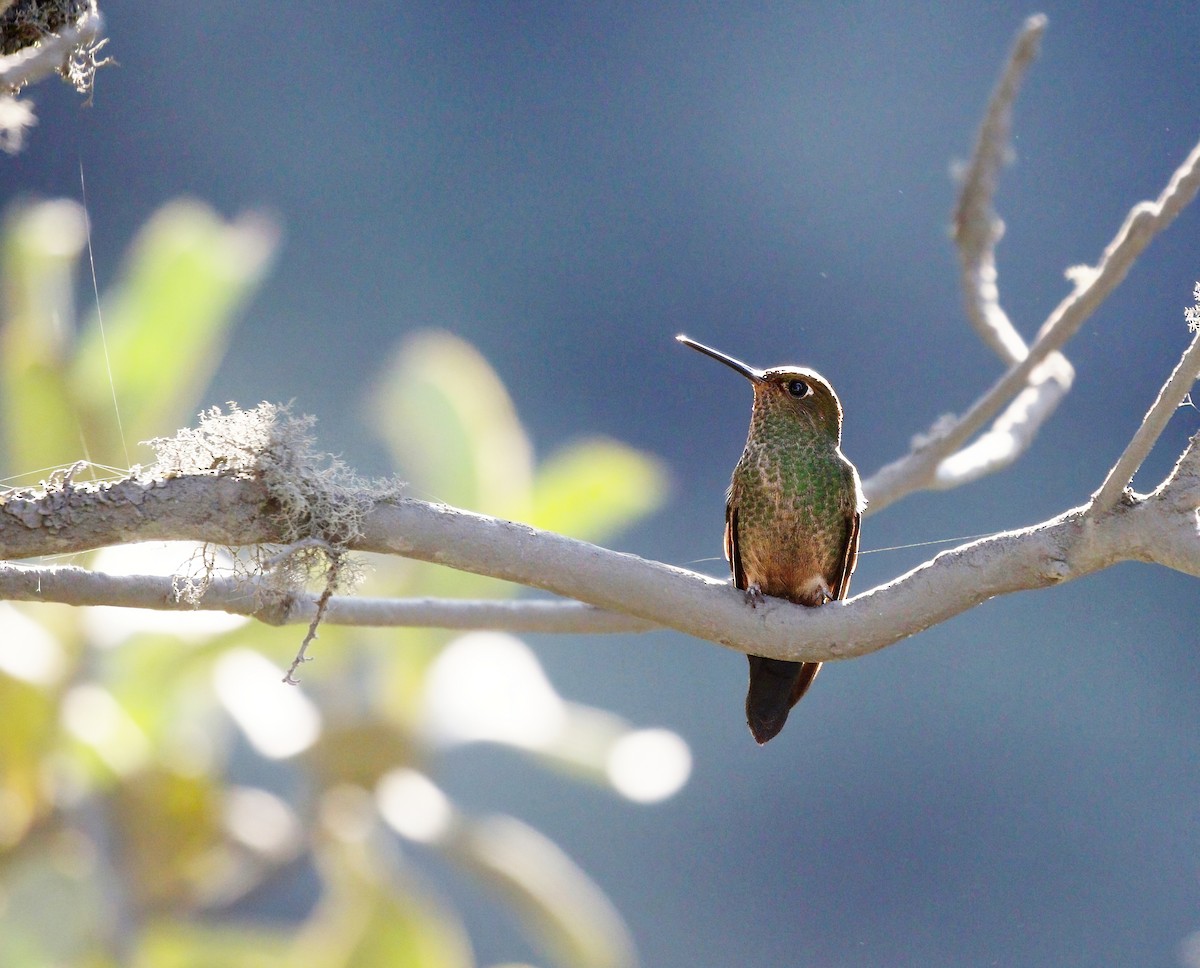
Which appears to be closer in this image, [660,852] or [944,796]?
[944,796]

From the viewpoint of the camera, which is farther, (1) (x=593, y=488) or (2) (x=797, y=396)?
(1) (x=593, y=488)

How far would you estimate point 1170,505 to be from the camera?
1.44 m

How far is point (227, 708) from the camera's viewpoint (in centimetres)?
478

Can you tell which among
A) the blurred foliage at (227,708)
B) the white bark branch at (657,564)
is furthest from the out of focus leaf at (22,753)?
the white bark branch at (657,564)

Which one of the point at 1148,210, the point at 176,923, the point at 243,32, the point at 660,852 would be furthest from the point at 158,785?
the point at 243,32

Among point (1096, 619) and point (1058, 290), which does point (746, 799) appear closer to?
point (1096, 619)

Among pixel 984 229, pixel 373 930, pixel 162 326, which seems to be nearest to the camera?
pixel 984 229

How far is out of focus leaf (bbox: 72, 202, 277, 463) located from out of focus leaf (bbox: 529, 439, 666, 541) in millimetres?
1419

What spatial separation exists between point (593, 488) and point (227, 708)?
177cm

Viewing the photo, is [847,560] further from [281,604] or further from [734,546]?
[281,604]

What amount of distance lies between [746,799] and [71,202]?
5.10 m

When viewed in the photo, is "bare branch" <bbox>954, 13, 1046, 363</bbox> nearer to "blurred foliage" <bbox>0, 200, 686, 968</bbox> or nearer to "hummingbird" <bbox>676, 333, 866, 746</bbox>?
"hummingbird" <bbox>676, 333, 866, 746</bbox>

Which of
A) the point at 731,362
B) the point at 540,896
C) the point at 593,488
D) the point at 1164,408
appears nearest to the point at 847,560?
the point at 731,362

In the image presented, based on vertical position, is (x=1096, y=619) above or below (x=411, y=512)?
above
